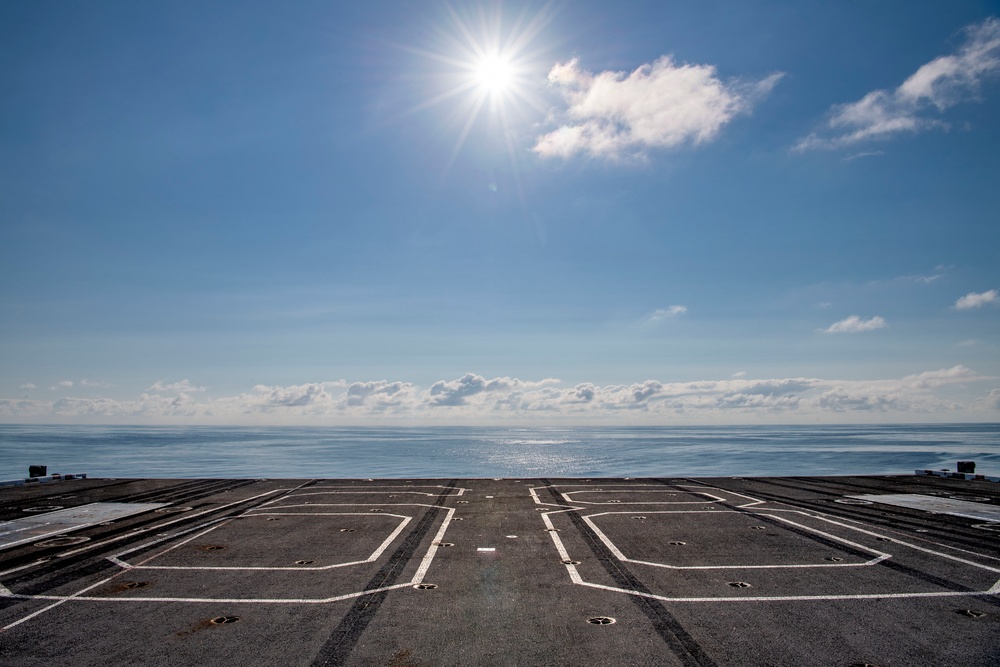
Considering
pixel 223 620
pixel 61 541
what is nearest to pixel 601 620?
pixel 223 620

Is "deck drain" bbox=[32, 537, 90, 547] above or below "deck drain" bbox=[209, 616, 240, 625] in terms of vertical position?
above

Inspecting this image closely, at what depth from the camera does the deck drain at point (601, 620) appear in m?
10.6

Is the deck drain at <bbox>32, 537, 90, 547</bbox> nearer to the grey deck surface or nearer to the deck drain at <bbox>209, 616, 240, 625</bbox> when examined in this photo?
the grey deck surface

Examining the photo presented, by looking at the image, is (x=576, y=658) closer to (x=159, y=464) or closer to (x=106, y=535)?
(x=106, y=535)

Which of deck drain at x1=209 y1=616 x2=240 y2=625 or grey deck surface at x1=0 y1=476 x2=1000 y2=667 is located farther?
deck drain at x1=209 y1=616 x2=240 y2=625

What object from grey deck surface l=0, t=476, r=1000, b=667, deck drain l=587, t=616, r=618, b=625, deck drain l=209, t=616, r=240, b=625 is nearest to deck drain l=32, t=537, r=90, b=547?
grey deck surface l=0, t=476, r=1000, b=667

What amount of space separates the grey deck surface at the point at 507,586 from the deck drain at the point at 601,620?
0.06 metres

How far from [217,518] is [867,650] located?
865 inches

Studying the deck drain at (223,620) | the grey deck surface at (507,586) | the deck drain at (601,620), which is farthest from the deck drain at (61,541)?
the deck drain at (601,620)

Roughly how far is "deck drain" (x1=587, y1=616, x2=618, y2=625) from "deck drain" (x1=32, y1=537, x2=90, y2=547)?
1650cm

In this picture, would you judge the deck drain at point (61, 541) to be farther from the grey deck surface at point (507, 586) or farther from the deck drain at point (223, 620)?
the deck drain at point (223, 620)

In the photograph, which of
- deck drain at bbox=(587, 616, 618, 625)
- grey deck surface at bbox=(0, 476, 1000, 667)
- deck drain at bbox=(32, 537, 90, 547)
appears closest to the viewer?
grey deck surface at bbox=(0, 476, 1000, 667)

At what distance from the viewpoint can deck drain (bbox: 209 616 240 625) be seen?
10.7 m

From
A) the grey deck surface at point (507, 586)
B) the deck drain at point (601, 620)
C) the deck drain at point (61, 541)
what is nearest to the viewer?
the grey deck surface at point (507, 586)
